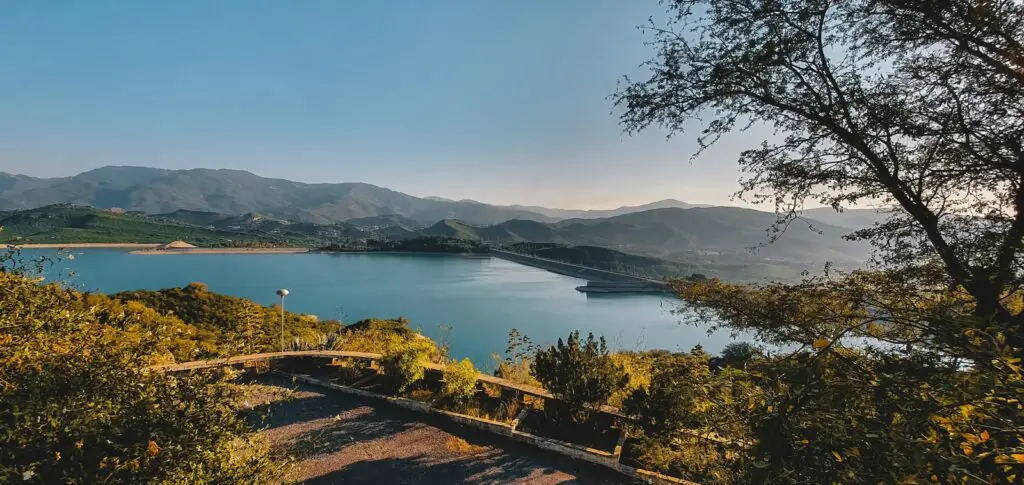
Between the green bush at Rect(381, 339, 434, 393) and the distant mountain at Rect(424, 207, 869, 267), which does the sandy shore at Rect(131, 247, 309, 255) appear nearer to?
the distant mountain at Rect(424, 207, 869, 267)

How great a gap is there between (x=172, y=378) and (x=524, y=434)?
448 centimetres

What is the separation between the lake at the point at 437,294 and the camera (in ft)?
116

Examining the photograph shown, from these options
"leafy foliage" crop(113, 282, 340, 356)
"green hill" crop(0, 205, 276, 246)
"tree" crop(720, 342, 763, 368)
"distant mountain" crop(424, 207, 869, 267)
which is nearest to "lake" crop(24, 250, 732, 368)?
"tree" crop(720, 342, 763, 368)

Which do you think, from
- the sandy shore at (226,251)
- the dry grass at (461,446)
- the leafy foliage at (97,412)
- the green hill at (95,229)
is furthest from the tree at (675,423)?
the green hill at (95,229)

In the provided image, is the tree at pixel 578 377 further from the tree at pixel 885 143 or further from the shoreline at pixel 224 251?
the shoreline at pixel 224 251

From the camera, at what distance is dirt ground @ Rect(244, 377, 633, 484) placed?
16.1 ft

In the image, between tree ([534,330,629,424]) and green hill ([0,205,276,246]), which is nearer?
tree ([534,330,629,424])

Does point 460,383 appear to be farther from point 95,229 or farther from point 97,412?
point 95,229

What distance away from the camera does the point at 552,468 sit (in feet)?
17.0

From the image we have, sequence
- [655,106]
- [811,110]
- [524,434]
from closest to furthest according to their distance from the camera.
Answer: [811,110] → [655,106] → [524,434]

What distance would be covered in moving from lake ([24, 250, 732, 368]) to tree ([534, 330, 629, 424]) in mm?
12322

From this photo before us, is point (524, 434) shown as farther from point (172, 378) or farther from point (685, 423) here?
point (172, 378)

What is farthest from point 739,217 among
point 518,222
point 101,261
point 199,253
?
point 101,261

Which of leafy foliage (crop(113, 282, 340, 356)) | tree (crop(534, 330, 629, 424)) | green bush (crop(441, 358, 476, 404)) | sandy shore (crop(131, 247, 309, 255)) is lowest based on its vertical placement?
sandy shore (crop(131, 247, 309, 255))
